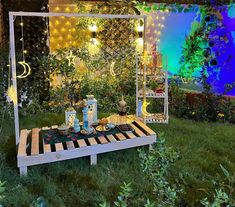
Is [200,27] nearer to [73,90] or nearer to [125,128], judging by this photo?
[73,90]

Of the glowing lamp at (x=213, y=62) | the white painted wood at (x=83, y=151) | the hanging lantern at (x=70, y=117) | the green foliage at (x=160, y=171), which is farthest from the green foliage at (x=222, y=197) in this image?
the glowing lamp at (x=213, y=62)

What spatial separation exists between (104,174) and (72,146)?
487 mm

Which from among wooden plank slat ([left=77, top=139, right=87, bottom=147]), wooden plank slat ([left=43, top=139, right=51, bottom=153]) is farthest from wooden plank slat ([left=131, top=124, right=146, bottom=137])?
wooden plank slat ([left=43, top=139, right=51, bottom=153])

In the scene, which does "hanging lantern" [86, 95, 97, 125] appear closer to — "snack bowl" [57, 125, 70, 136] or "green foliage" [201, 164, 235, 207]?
"snack bowl" [57, 125, 70, 136]

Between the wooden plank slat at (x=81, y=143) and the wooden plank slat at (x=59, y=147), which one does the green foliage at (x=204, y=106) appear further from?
the wooden plank slat at (x=59, y=147)


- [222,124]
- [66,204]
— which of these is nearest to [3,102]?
[66,204]

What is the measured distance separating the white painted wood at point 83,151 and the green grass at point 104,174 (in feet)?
0.51

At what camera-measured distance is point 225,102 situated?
19.6 ft

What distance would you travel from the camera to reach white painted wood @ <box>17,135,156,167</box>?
3.43 metres

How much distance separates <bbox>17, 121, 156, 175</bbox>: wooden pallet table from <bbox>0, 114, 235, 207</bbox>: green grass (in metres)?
0.16

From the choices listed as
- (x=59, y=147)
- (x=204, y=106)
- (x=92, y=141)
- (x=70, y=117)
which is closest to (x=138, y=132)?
(x=92, y=141)

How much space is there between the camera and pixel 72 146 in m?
Answer: 3.65

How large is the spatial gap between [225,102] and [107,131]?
286cm

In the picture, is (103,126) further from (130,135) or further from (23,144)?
(23,144)
